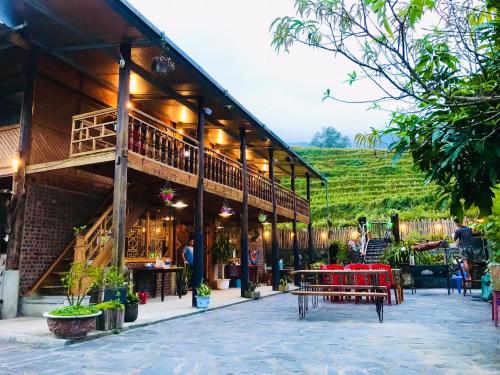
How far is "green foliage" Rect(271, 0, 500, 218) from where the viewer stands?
9.43ft

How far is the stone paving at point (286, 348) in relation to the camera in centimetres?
431

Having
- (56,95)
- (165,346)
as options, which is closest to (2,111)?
(56,95)

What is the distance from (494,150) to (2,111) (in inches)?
432

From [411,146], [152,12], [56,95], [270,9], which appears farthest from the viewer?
[56,95]

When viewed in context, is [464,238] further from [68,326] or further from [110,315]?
[68,326]

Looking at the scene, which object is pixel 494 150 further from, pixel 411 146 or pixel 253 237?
pixel 253 237

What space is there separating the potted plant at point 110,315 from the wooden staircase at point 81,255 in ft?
5.47

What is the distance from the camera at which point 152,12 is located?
8.29m

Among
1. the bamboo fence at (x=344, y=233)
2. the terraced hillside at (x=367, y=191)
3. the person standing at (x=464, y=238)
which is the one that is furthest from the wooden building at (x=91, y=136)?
the terraced hillside at (x=367, y=191)

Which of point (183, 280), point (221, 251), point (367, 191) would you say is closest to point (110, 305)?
point (183, 280)

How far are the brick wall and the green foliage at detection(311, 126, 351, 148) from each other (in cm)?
8382

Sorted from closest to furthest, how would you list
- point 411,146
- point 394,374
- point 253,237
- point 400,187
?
point 411,146 → point 394,374 → point 253,237 → point 400,187

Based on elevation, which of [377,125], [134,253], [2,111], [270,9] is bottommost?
[134,253]

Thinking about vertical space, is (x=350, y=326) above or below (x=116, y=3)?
below
